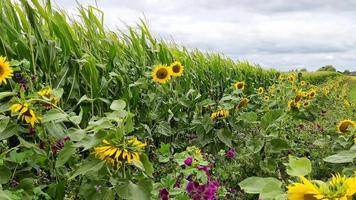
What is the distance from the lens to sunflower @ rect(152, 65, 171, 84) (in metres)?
3.23

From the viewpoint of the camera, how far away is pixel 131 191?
151 cm

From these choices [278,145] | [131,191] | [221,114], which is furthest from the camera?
[221,114]

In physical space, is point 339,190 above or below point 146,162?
above

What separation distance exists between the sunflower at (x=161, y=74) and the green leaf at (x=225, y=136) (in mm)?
465

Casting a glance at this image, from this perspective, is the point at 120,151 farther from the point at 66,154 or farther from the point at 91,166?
the point at 66,154

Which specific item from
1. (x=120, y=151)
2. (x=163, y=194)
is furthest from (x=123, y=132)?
(x=163, y=194)

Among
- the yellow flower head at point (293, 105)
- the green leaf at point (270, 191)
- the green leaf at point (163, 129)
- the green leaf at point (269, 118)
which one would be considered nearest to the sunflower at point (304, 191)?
the green leaf at point (270, 191)

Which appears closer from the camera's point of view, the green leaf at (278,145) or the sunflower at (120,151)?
the sunflower at (120,151)

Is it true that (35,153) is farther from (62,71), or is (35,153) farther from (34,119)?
(62,71)

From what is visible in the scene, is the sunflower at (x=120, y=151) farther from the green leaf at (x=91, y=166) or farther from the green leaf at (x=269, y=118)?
the green leaf at (x=269, y=118)

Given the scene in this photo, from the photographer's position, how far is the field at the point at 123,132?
4.85 feet

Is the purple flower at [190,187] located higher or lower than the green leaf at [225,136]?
higher

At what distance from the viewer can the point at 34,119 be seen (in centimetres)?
167

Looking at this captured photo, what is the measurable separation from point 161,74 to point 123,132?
73.0 inches
